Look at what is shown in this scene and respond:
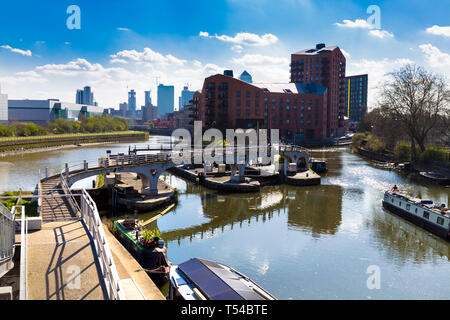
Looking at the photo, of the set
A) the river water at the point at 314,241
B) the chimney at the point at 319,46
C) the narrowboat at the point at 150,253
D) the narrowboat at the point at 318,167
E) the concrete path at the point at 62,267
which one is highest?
the chimney at the point at 319,46

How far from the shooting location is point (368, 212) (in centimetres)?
3888

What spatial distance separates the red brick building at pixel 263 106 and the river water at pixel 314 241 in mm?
65360

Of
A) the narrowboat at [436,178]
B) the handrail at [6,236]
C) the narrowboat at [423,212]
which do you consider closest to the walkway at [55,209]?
the handrail at [6,236]

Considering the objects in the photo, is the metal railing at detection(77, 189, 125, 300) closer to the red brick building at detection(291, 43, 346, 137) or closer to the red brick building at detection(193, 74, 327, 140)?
the red brick building at detection(193, 74, 327, 140)

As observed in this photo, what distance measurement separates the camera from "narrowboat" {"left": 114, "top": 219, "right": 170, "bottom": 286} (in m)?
21.0

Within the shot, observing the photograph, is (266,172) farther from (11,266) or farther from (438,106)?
(11,266)

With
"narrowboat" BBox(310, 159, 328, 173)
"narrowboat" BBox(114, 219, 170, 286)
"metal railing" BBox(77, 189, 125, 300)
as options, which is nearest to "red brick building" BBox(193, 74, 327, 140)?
"narrowboat" BBox(310, 159, 328, 173)

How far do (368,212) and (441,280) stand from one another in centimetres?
1622

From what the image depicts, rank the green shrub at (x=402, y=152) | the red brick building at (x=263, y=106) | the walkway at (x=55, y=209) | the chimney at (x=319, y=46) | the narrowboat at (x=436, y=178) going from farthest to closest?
the chimney at (x=319, y=46) → the red brick building at (x=263, y=106) → the green shrub at (x=402, y=152) → the narrowboat at (x=436, y=178) → the walkway at (x=55, y=209)

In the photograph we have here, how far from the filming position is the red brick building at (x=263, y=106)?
115500 mm

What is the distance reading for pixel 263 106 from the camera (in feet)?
395

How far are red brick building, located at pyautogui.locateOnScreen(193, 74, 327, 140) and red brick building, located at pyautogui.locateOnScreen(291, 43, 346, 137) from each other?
53.1 ft

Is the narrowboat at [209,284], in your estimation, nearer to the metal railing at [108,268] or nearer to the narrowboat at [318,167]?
the metal railing at [108,268]
